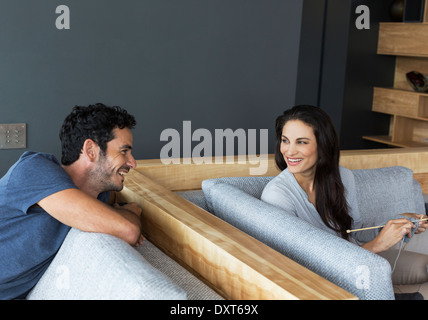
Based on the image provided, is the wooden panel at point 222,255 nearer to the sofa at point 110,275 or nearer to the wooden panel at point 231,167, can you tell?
the sofa at point 110,275

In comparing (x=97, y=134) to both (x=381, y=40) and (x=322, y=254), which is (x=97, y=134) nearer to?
(x=322, y=254)

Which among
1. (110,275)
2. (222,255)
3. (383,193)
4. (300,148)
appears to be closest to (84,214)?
(110,275)

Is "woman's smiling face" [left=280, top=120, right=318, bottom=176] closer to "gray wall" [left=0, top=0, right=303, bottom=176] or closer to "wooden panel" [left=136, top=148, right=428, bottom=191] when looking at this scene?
"wooden panel" [left=136, top=148, right=428, bottom=191]

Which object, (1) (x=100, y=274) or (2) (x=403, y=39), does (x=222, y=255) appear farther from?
(2) (x=403, y=39)

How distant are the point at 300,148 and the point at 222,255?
913mm

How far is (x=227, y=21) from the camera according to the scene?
3.30 m

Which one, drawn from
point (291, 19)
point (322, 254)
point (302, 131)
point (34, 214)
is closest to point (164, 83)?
point (291, 19)

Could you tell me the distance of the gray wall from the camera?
2.83 m

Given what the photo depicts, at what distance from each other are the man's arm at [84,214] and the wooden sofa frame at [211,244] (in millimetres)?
187

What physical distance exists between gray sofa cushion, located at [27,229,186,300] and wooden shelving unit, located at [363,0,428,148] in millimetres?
4123

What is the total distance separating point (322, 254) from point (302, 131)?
0.84 meters

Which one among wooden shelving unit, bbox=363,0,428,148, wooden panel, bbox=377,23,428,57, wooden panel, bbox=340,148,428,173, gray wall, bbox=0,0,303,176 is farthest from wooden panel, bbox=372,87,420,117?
wooden panel, bbox=340,148,428,173

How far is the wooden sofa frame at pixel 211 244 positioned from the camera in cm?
126

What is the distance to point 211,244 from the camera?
1.47 meters
